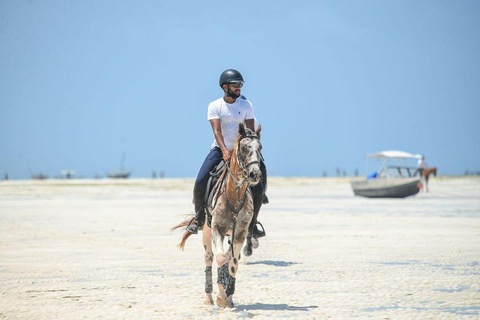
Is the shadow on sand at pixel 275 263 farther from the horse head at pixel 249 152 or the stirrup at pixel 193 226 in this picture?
the horse head at pixel 249 152

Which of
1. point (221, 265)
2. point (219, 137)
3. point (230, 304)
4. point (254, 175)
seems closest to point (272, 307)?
point (230, 304)

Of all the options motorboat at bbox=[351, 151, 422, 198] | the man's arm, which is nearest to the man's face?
the man's arm

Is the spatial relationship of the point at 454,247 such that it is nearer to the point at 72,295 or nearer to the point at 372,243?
the point at 372,243

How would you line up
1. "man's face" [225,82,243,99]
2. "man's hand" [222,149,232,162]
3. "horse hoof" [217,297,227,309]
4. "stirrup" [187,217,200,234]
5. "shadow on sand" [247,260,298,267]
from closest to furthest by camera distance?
"horse hoof" [217,297,227,309] → "man's hand" [222,149,232,162] → "man's face" [225,82,243,99] → "stirrup" [187,217,200,234] → "shadow on sand" [247,260,298,267]

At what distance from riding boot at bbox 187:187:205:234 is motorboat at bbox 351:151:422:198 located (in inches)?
1223

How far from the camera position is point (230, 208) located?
27.0 ft

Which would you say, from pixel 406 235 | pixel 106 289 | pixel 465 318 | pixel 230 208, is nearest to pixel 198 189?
pixel 230 208

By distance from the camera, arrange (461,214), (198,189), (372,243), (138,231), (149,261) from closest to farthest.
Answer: (198,189)
(149,261)
(372,243)
(138,231)
(461,214)

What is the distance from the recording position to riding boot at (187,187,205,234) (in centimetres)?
900

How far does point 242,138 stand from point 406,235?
11.2 meters

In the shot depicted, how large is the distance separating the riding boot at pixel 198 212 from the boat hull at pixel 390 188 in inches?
1223

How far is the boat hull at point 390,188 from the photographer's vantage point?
126ft

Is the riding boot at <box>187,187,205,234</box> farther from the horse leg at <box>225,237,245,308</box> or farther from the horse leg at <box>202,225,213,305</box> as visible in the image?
the horse leg at <box>225,237,245,308</box>

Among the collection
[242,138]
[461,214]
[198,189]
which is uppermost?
[242,138]
